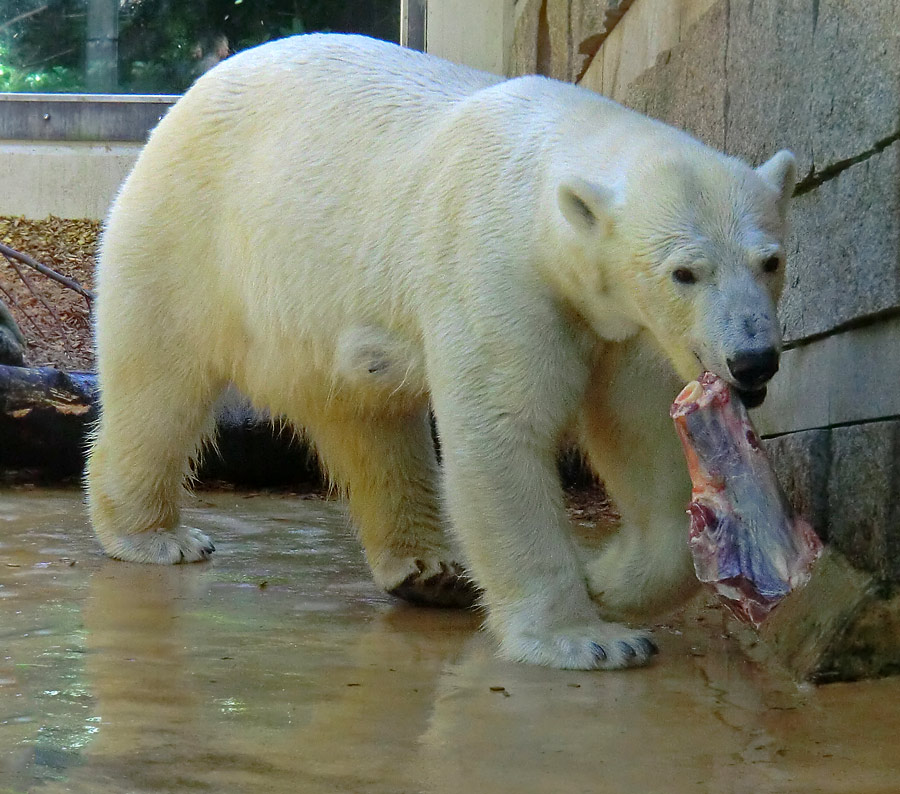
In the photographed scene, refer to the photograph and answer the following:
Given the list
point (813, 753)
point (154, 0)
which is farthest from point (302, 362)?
point (154, 0)

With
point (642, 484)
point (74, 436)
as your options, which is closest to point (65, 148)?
point (74, 436)

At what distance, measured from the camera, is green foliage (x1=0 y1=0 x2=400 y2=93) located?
30.6 ft

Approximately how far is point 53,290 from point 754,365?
25.4ft

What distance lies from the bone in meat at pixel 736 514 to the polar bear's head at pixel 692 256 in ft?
0.24

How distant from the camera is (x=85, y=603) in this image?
10.9 feet

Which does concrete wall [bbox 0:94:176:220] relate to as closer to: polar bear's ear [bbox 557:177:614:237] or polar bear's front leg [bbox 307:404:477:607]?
polar bear's front leg [bbox 307:404:477:607]

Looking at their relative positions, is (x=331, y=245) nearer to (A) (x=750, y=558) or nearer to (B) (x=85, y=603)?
(B) (x=85, y=603)

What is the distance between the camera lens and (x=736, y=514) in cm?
257

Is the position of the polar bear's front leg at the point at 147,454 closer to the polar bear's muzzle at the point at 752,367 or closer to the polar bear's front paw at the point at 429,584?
the polar bear's front paw at the point at 429,584

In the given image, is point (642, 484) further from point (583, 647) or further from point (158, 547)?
point (158, 547)

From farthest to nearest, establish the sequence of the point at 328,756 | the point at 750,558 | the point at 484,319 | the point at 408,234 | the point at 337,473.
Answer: the point at 337,473, the point at 408,234, the point at 484,319, the point at 750,558, the point at 328,756

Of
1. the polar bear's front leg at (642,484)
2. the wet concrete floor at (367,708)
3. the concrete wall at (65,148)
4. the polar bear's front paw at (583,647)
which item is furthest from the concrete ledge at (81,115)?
the polar bear's front paw at (583,647)

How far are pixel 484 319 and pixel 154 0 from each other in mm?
7607

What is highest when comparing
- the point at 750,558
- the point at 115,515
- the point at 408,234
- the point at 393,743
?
the point at 408,234
